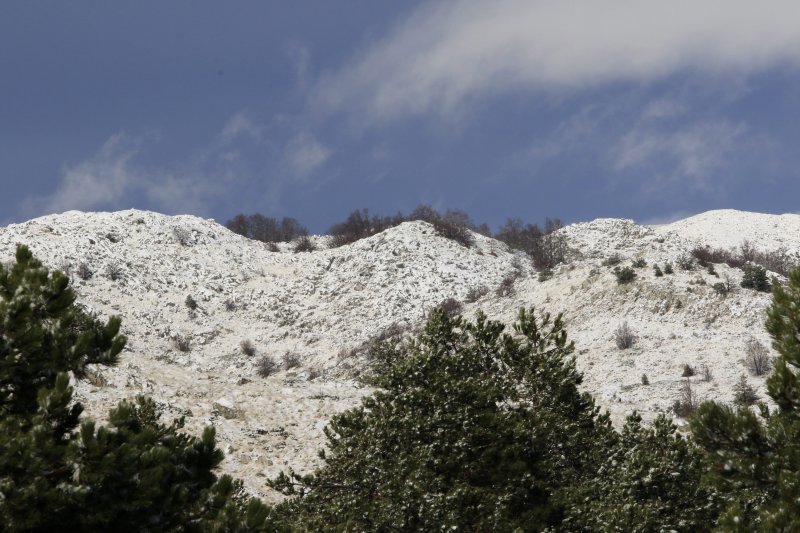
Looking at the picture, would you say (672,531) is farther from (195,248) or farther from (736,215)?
(736,215)

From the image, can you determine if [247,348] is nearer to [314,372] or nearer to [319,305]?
[314,372]

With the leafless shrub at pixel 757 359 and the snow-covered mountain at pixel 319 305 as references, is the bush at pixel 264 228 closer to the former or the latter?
the snow-covered mountain at pixel 319 305

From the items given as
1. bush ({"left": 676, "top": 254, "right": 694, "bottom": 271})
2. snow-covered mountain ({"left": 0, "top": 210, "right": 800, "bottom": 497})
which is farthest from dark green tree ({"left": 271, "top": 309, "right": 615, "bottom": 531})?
bush ({"left": 676, "top": 254, "right": 694, "bottom": 271})

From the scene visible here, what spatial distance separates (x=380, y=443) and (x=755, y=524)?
6541mm

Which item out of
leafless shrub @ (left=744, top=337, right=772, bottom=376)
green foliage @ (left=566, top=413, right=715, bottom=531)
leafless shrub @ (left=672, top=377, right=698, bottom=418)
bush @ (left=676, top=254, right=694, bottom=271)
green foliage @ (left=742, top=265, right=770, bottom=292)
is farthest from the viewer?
bush @ (left=676, top=254, right=694, bottom=271)

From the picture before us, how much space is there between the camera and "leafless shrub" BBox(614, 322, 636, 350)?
1537 inches

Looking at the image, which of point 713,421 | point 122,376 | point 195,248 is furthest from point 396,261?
point 713,421

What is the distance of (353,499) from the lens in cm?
1212

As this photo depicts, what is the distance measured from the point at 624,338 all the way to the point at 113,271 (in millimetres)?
48026

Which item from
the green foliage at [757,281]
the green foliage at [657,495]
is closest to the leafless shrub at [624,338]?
the green foliage at [757,281]

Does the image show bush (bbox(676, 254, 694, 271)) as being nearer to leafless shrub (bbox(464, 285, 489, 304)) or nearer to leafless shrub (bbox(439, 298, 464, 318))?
leafless shrub (bbox(464, 285, 489, 304))

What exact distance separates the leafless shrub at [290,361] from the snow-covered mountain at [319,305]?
0.66 m

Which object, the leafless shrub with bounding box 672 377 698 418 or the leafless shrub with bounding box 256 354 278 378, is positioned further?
the leafless shrub with bounding box 256 354 278 378

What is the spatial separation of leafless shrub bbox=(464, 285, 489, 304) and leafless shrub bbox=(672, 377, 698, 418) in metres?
27.7
